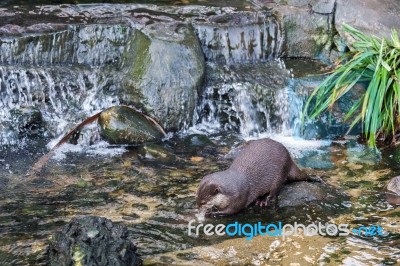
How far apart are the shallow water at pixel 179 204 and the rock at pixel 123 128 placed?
0.15m

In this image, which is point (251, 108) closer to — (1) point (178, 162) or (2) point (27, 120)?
(1) point (178, 162)

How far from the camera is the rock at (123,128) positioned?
7340 millimetres

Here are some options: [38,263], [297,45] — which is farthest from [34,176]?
[297,45]

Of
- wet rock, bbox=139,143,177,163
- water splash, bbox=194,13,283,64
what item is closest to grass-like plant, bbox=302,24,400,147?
water splash, bbox=194,13,283,64

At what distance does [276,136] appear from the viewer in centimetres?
811

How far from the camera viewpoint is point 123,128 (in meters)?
7.35

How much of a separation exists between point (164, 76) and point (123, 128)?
86cm

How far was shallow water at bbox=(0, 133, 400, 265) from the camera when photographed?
4930 millimetres

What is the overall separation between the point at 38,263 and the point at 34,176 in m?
1.91

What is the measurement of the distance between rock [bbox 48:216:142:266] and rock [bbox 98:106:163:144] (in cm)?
292

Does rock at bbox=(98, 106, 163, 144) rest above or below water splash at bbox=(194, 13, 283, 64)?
below

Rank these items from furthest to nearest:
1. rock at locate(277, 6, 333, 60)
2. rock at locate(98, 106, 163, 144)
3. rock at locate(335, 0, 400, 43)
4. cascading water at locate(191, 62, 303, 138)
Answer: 1. rock at locate(277, 6, 333, 60)
2. rock at locate(335, 0, 400, 43)
3. cascading water at locate(191, 62, 303, 138)
4. rock at locate(98, 106, 163, 144)

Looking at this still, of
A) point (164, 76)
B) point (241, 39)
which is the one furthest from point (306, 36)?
point (164, 76)

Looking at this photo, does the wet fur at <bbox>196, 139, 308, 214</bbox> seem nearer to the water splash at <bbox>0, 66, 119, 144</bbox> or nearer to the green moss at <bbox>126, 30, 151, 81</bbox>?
the green moss at <bbox>126, 30, 151, 81</bbox>
